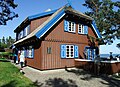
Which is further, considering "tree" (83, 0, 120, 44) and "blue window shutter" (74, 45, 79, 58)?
"tree" (83, 0, 120, 44)

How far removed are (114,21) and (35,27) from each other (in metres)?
14.6

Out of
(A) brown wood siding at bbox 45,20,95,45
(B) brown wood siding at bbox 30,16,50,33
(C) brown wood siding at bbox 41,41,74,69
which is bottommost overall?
(C) brown wood siding at bbox 41,41,74,69

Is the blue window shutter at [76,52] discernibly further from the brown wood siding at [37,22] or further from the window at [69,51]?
the brown wood siding at [37,22]

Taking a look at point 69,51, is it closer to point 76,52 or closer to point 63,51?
point 63,51

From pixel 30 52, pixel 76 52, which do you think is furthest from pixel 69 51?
pixel 30 52

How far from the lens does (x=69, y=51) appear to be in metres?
19.3

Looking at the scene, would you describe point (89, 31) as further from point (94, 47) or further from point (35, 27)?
point (35, 27)

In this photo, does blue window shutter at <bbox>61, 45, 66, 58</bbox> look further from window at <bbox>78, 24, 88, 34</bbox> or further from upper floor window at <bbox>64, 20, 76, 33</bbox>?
window at <bbox>78, 24, 88, 34</bbox>

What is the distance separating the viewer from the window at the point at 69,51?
1865 cm

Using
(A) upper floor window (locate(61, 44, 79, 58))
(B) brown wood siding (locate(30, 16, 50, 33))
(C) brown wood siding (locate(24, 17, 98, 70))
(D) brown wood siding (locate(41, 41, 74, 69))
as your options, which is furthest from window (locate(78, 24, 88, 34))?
(B) brown wood siding (locate(30, 16, 50, 33))

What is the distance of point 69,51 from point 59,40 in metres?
1.83

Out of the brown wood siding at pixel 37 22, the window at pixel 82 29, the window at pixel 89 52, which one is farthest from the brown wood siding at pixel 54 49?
the brown wood siding at pixel 37 22

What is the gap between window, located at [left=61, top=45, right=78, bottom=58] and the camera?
18.6 m

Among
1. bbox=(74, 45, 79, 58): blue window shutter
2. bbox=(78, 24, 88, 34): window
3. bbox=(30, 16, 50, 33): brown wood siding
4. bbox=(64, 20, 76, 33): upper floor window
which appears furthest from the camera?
bbox=(30, 16, 50, 33): brown wood siding
